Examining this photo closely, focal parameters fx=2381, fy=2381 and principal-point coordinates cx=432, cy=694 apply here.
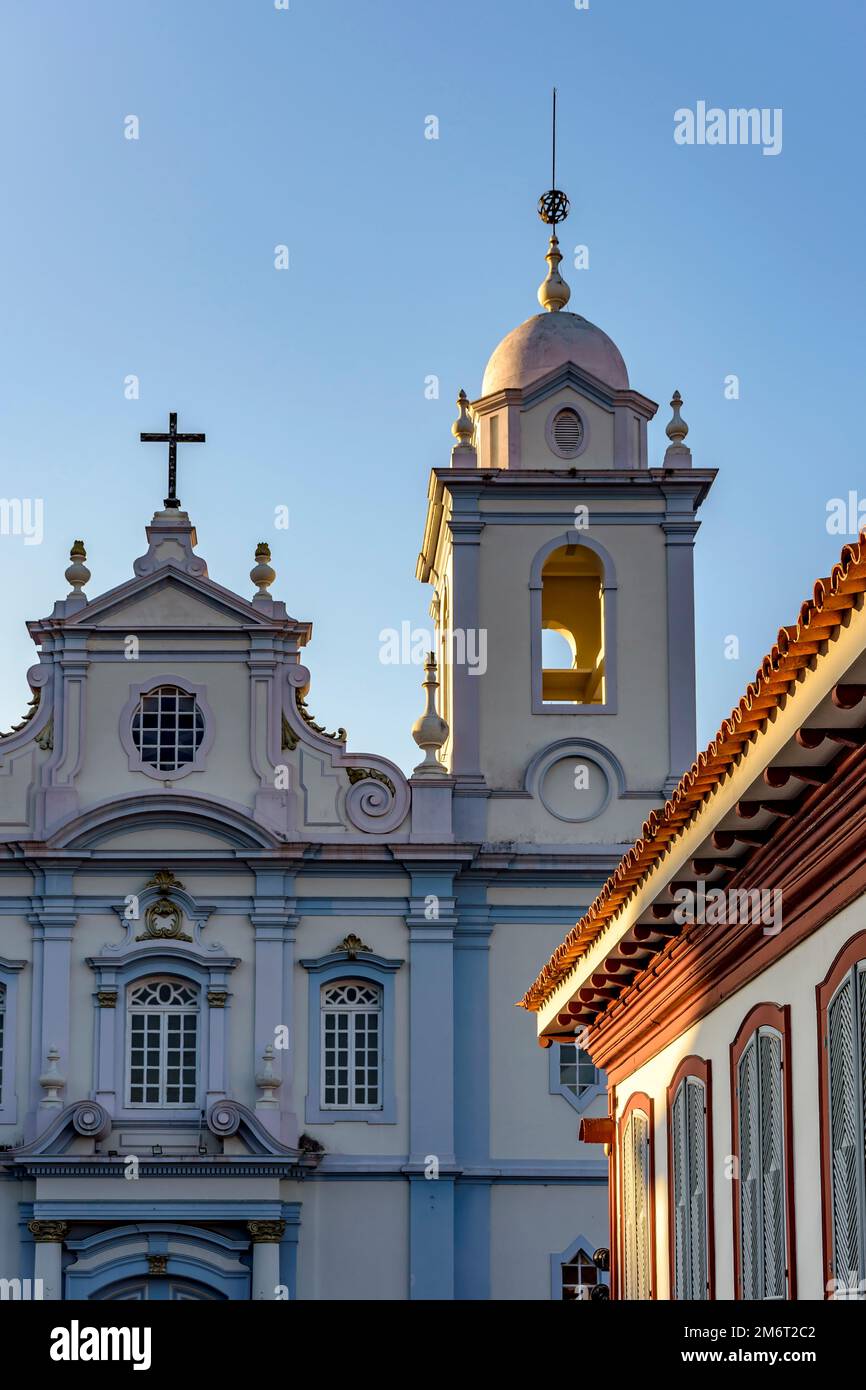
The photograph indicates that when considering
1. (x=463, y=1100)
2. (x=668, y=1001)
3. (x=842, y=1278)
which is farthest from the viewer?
(x=463, y=1100)

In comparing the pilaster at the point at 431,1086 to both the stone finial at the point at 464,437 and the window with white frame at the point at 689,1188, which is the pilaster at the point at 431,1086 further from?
the window with white frame at the point at 689,1188

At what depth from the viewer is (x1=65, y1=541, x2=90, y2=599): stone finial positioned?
101 feet

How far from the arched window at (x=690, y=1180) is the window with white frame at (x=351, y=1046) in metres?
15.0

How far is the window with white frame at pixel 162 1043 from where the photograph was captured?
96.8ft

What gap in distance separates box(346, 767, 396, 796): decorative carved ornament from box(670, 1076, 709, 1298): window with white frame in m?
16.0

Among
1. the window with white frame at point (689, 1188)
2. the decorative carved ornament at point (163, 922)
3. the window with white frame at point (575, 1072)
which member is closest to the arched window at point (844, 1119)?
the window with white frame at point (689, 1188)

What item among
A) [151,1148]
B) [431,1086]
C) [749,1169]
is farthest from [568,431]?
[749,1169]

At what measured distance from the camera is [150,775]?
30453 mm

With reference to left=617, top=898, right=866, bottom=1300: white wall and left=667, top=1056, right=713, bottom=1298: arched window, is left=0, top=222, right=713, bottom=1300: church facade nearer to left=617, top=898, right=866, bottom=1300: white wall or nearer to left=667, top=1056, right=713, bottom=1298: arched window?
left=667, top=1056, right=713, bottom=1298: arched window

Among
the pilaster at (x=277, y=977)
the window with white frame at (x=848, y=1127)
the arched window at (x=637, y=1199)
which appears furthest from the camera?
the pilaster at (x=277, y=977)

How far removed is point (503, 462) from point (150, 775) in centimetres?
652
